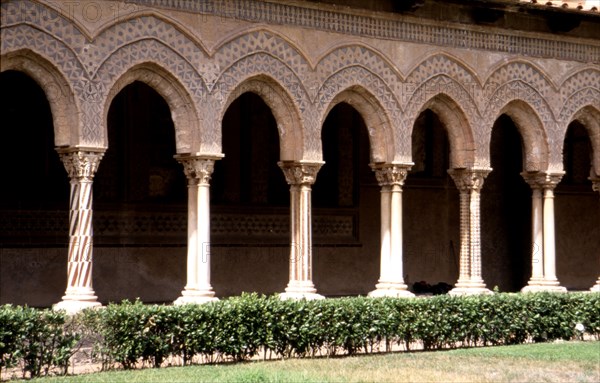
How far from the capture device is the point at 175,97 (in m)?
16.8

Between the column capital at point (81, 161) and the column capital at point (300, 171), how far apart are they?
3.50 m

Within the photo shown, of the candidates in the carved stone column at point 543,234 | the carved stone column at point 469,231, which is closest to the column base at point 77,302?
the carved stone column at point 469,231

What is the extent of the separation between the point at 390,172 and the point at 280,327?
465 centimetres

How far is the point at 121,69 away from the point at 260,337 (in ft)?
14.4

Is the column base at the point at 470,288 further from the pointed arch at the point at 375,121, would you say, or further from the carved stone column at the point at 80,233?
the carved stone column at the point at 80,233

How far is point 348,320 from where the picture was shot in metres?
16.0

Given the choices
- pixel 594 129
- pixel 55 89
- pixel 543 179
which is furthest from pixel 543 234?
pixel 55 89

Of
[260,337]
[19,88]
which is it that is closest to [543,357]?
[260,337]

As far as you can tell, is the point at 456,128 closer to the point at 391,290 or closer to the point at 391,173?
the point at 391,173

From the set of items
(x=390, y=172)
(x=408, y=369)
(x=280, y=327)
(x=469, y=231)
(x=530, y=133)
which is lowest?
(x=408, y=369)

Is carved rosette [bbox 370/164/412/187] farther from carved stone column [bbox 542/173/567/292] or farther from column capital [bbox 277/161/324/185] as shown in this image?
carved stone column [bbox 542/173/567/292]

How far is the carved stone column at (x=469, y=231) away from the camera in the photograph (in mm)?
19797

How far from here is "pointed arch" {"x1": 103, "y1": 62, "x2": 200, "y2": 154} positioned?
1644 centimetres

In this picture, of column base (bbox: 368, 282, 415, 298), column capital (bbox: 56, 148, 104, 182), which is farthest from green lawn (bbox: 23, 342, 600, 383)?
column capital (bbox: 56, 148, 104, 182)
